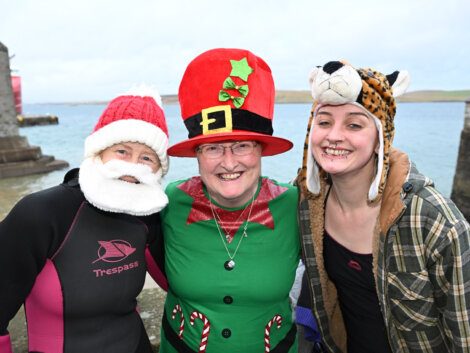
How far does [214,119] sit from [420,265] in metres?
1.34

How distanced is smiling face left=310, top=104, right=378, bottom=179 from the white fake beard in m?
0.96

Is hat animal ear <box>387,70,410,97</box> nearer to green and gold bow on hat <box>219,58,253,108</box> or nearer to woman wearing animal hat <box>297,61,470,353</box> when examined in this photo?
woman wearing animal hat <box>297,61,470,353</box>

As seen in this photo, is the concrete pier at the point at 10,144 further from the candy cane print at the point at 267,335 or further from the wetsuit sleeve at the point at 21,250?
the candy cane print at the point at 267,335

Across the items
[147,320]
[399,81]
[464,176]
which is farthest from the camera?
[464,176]

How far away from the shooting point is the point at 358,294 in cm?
244

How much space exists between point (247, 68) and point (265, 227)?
0.98m

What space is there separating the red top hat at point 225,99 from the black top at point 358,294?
2.63ft

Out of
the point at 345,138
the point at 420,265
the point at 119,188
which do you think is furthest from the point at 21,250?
the point at 420,265

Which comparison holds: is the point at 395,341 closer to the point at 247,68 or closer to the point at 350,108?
the point at 350,108

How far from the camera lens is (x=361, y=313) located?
246 cm

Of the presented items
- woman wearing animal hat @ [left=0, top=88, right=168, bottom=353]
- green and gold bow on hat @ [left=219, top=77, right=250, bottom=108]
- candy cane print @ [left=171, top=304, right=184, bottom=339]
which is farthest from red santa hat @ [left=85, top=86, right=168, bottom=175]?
candy cane print @ [left=171, top=304, right=184, bottom=339]

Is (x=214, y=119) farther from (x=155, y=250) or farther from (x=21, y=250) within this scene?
(x=21, y=250)

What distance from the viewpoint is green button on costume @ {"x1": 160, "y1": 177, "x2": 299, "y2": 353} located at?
7.84ft

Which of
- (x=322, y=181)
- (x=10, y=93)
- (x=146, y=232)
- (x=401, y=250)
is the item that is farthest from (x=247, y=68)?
(x=10, y=93)
